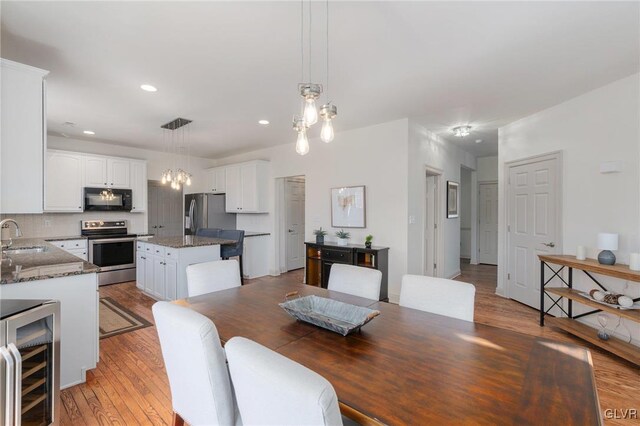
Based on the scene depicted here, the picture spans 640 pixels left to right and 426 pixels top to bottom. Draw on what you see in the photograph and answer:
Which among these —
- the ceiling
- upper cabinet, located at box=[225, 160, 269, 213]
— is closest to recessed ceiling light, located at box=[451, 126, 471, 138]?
the ceiling

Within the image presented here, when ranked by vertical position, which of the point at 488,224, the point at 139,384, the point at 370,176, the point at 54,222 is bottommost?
the point at 139,384

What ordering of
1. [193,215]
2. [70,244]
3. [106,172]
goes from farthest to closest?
[193,215], [106,172], [70,244]

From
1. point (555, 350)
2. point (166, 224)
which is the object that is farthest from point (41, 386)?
point (166, 224)

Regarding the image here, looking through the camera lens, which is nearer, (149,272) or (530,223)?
(530,223)

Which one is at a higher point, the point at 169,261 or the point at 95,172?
the point at 95,172

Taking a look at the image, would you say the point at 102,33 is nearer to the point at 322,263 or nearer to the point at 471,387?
the point at 471,387

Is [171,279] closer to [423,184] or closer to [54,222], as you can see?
[54,222]

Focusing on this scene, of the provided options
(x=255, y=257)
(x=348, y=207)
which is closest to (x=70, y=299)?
(x=348, y=207)

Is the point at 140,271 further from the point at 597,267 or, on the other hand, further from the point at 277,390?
the point at 597,267

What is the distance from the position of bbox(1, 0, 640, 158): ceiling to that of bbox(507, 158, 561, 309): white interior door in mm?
877

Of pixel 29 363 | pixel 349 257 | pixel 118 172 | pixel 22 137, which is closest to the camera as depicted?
pixel 29 363

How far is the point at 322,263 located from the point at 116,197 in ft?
13.2

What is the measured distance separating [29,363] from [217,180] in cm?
546

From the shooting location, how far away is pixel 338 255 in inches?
170
